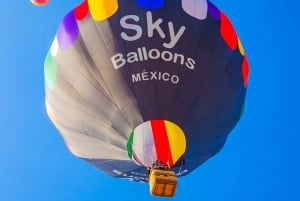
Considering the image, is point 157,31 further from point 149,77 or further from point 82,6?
point 82,6

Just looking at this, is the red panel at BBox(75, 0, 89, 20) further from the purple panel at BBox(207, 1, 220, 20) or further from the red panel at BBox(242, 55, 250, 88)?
the red panel at BBox(242, 55, 250, 88)

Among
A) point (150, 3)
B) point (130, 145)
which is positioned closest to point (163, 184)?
point (130, 145)

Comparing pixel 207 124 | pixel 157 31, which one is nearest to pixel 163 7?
pixel 157 31

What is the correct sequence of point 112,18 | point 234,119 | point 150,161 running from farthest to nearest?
1. point 234,119
2. point 112,18
3. point 150,161

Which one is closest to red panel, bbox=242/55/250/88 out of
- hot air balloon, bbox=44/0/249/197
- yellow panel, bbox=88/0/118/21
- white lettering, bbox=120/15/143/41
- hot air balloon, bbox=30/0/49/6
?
hot air balloon, bbox=44/0/249/197

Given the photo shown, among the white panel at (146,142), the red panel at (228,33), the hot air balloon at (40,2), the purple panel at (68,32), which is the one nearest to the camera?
the white panel at (146,142)

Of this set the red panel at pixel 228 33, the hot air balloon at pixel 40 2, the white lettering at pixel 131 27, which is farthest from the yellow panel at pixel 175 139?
the hot air balloon at pixel 40 2

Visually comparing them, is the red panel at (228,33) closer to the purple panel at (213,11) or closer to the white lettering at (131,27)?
the purple panel at (213,11)

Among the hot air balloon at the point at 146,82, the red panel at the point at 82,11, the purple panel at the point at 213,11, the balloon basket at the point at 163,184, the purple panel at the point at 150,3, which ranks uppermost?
the purple panel at the point at 213,11
